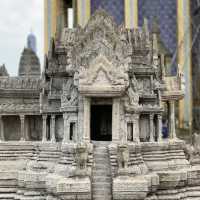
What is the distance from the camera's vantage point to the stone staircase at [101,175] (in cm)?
1313

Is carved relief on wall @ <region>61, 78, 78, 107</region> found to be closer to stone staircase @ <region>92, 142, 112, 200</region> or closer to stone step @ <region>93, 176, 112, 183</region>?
stone staircase @ <region>92, 142, 112, 200</region>

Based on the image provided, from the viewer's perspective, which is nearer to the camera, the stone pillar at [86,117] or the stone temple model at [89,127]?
the stone temple model at [89,127]

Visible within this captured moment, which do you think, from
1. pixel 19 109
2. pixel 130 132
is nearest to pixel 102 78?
pixel 130 132

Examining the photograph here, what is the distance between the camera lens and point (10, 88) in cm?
1830

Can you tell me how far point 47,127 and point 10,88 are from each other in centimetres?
238

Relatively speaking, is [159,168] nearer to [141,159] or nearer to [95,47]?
[141,159]

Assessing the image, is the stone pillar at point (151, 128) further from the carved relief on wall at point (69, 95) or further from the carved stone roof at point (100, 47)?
the carved relief on wall at point (69, 95)

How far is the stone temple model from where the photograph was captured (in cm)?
1359

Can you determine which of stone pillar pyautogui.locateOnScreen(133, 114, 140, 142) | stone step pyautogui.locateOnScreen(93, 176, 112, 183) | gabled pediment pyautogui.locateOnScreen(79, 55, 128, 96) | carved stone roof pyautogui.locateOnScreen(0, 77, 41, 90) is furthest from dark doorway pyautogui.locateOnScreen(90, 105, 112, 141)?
stone step pyautogui.locateOnScreen(93, 176, 112, 183)

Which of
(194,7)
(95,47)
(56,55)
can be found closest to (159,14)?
(194,7)

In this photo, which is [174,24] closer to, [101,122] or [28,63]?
[28,63]

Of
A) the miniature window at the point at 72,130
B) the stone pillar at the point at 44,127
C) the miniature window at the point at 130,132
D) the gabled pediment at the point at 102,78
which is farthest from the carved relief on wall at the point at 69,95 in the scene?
the miniature window at the point at 130,132

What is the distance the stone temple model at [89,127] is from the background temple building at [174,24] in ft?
35.0

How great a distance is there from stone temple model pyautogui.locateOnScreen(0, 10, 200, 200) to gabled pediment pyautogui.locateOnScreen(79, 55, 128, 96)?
31 mm
